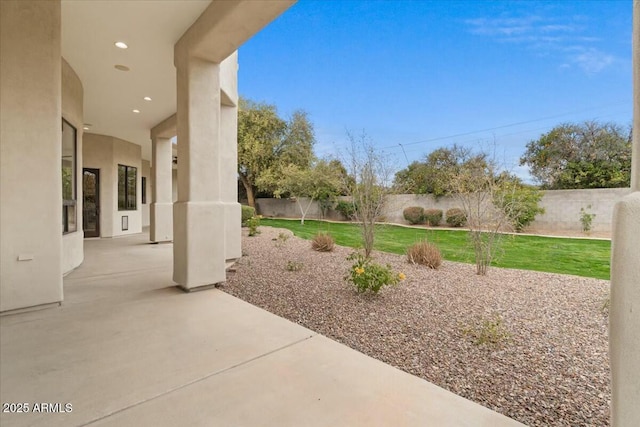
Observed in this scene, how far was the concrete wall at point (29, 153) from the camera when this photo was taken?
3.48m

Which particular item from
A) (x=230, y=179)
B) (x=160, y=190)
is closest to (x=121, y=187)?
(x=160, y=190)

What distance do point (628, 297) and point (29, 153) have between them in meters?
5.37

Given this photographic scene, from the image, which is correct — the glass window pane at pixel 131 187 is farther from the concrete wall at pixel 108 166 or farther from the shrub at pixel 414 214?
the shrub at pixel 414 214

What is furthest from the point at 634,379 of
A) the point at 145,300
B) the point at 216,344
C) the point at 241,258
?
the point at 241,258

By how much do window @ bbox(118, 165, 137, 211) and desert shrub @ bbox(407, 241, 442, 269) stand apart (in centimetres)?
1059

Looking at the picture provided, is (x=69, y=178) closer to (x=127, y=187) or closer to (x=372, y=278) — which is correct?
(x=127, y=187)

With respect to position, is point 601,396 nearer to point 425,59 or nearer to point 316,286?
point 316,286

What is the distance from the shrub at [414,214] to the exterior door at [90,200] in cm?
1406

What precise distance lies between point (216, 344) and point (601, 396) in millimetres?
3138

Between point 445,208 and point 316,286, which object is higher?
point 445,208

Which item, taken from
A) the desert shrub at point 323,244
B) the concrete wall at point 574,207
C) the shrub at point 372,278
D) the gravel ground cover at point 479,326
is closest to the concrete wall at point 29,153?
the gravel ground cover at point 479,326

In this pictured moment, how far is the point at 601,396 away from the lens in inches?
84.7

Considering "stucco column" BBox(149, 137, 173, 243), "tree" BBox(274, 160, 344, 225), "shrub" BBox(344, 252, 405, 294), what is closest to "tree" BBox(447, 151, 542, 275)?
"shrub" BBox(344, 252, 405, 294)

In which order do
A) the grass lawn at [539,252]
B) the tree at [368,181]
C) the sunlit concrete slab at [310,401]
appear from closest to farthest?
1. the sunlit concrete slab at [310,401]
2. the grass lawn at [539,252]
3. the tree at [368,181]
